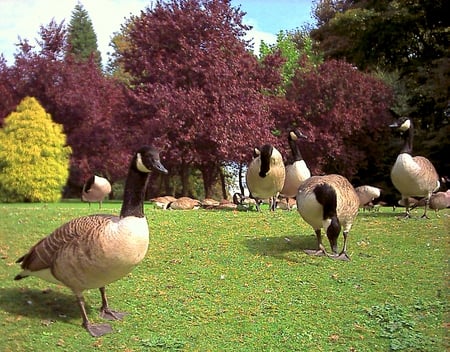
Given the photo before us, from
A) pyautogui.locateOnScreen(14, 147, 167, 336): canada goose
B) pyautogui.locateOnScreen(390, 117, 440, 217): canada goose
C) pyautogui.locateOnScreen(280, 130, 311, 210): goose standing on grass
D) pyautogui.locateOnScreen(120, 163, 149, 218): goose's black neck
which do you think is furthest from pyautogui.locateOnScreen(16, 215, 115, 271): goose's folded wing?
pyautogui.locateOnScreen(280, 130, 311, 210): goose standing on grass

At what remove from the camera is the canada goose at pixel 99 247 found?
4340 millimetres

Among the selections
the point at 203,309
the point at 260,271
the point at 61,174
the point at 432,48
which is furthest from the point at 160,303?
the point at 432,48

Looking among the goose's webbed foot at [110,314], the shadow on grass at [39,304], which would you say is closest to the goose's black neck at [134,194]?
the goose's webbed foot at [110,314]

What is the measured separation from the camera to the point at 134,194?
15.2ft

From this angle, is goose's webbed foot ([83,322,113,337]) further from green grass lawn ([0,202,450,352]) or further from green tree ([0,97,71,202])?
green tree ([0,97,71,202])

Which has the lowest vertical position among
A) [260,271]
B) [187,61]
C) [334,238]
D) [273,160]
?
[260,271]

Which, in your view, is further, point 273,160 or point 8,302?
point 273,160

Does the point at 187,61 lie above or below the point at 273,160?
above

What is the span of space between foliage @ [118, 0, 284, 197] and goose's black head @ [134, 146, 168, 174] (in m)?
12.7

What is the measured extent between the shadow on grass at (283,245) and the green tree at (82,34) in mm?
24747

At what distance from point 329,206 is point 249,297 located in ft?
5.31

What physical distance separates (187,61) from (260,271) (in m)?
13.3

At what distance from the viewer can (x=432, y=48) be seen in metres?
20.9

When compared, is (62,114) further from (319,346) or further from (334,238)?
(319,346)
